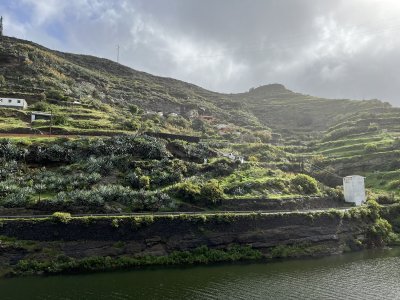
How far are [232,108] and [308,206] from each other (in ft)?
412

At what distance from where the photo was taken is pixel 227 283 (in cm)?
4475

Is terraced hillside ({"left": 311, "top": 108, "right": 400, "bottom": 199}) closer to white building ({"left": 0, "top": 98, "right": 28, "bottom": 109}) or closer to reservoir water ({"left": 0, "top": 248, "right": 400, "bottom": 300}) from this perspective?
reservoir water ({"left": 0, "top": 248, "right": 400, "bottom": 300})

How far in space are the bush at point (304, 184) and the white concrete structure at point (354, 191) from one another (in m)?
6.80

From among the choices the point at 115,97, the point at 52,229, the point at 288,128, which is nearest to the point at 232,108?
the point at 288,128

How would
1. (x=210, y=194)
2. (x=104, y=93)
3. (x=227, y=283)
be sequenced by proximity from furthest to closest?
1. (x=104, y=93)
2. (x=210, y=194)
3. (x=227, y=283)

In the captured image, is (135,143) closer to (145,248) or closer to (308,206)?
(145,248)

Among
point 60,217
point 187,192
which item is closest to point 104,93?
point 187,192

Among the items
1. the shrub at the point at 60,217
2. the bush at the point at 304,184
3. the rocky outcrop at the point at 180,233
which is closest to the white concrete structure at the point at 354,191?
the bush at the point at 304,184

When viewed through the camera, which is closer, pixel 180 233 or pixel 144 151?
pixel 180 233

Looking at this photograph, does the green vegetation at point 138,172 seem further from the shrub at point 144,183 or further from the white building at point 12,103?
the white building at point 12,103

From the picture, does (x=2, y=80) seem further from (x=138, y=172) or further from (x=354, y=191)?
(x=354, y=191)

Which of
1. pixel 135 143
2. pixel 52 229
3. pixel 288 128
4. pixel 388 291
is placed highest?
pixel 288 128

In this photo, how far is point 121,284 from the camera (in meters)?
43.3

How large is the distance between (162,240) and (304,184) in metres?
34.2
